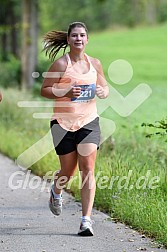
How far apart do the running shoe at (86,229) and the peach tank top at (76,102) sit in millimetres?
927

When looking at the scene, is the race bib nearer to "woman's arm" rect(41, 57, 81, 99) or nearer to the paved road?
"woman's arm" rect(41, 57, 81, 99)

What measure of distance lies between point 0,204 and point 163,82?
91.7 ft

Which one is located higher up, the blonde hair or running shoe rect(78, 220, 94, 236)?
the blonde hair

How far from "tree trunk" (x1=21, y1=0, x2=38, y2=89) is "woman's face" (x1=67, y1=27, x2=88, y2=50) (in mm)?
16748

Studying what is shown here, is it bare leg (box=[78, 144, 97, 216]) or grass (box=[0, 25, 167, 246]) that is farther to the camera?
grass (box=[0, 25, 167, 246])

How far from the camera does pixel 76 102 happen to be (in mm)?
7605

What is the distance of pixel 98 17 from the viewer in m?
86.8

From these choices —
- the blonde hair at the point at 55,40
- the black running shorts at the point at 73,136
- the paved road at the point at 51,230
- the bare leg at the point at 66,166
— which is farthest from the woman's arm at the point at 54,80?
the paved road at the point at 51,230

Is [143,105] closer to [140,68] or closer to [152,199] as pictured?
[152,199]

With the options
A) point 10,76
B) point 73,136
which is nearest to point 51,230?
point 73,136

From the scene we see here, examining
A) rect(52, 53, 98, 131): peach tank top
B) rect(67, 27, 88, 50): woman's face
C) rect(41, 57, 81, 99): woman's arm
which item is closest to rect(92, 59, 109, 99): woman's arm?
rect(52, 53, 98, 131): peach tank top

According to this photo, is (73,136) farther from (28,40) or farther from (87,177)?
(28,40)

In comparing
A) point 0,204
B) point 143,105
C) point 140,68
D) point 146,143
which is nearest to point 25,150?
point 146,143

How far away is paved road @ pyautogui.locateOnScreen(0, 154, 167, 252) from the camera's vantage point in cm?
708
